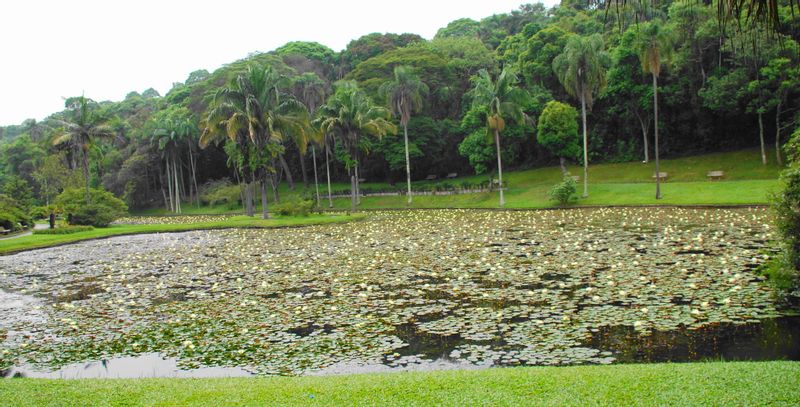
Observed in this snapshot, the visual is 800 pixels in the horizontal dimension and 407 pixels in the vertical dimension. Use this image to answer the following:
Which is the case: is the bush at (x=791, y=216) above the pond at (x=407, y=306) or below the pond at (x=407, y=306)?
above

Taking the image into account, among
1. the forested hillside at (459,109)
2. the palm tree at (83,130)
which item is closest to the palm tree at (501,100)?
the forested hillside at (459,109)

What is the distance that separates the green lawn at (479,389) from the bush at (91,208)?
112ft

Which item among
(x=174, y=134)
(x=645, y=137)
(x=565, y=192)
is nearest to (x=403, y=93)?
(x=565, y=192)

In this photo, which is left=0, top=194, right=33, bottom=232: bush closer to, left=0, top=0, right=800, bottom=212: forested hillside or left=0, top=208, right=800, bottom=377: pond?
left=0, top=0, right=800, bottom=212: forested hillside

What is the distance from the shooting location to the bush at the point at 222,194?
56375 mm

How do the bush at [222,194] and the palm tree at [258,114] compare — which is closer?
the palm tree at [258,114]

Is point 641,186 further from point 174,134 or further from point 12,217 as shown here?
point 174,134

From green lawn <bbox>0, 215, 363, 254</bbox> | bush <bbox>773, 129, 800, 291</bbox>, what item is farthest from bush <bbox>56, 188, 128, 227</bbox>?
bush <bbox>773, 129, 800, 291</bbox>

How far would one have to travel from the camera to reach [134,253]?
21828 millimetres

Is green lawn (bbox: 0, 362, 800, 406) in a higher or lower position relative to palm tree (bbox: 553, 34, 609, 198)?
lower

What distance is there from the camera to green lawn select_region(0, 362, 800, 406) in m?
5.03

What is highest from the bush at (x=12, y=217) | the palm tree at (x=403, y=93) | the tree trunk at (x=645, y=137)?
the palm tree at (x=403, y=93)

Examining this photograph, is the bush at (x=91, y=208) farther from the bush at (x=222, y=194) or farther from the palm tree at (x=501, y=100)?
the palm tree at (x=501, y=100)

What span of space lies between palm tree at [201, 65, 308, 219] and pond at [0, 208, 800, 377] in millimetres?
15898
